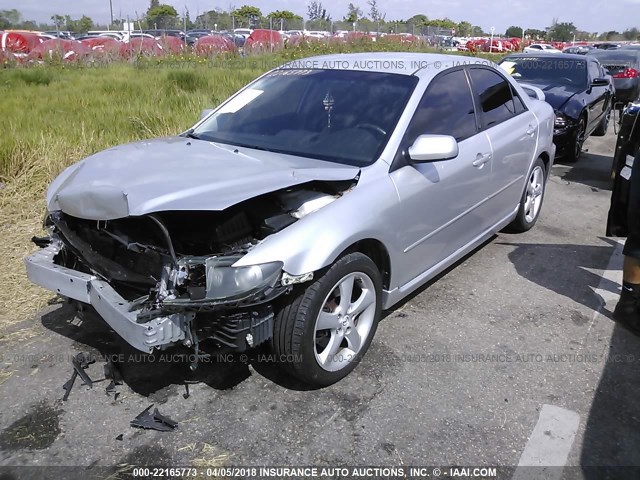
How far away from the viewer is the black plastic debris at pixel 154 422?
2.79 metres

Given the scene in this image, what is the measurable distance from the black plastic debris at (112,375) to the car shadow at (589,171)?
6.71m

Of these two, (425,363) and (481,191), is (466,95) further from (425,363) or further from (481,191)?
(425,363)

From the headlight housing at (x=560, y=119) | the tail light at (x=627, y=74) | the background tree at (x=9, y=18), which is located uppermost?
the background tree at (x=9, y=18)

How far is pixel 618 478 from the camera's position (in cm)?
251

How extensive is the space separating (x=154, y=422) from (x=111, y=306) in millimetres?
660

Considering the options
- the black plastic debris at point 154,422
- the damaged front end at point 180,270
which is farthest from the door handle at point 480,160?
the black plastic debris at point 154,422

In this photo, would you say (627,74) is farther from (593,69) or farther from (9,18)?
(9,18)

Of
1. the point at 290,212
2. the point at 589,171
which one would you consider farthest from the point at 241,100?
the point at 589,171

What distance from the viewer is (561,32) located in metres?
71.6

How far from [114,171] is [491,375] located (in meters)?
2.46

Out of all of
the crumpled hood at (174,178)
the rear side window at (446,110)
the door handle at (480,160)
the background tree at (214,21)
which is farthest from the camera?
the background tree at (214,21)

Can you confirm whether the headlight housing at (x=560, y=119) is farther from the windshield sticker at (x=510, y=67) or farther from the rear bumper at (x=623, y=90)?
the rear bumper at (x=623, y=90)

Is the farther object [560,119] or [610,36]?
[610,36]

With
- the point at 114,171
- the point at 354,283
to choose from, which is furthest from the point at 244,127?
the point at 354,283
